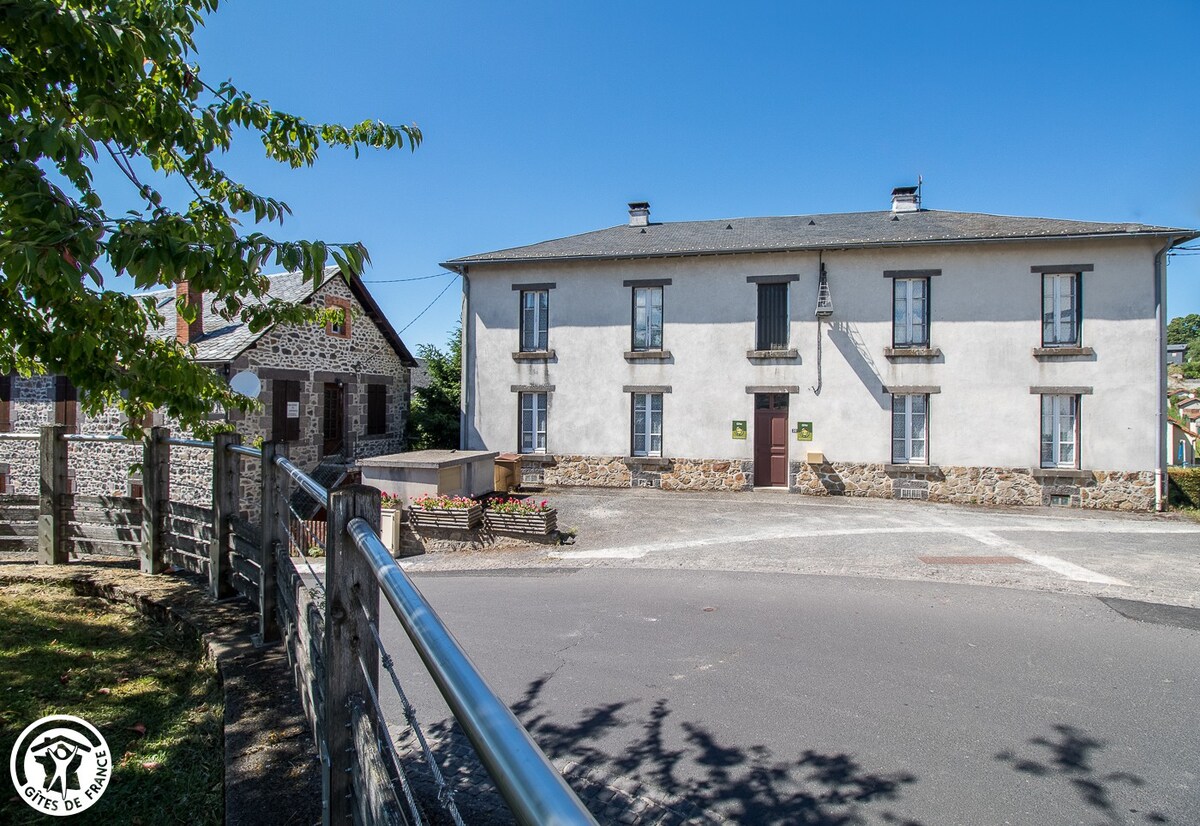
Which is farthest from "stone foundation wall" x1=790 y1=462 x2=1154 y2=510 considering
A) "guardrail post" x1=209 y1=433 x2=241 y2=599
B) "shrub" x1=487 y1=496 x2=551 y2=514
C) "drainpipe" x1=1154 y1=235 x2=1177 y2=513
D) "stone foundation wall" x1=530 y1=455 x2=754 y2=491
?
"guardrail post" x1=209 y1=433 x2=241 y2=599

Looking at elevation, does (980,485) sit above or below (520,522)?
above

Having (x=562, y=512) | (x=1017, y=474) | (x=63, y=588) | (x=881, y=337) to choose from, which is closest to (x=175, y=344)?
(x=63, y=588)

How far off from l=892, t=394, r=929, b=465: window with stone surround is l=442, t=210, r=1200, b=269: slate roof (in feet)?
12.9

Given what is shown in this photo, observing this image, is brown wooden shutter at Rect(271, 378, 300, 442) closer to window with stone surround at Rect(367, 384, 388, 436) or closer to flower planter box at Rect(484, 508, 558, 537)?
window with stone surround at Rect(367, 384, 388, 436)

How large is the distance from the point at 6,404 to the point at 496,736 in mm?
23847

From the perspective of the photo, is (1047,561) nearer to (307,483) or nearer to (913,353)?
(913,353)

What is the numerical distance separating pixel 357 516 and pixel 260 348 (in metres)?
16.7

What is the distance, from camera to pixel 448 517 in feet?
37.4

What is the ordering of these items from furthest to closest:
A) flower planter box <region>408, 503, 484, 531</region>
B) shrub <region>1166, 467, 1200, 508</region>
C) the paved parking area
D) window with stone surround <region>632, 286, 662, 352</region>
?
1. window with stone surround <region>632, 286, 662, 352</region>
2. shrub <region>1166, 467, 1200, 508</region>
3. flower planter box <region>408, 503, 484, 531</region>
4. the paved parking area

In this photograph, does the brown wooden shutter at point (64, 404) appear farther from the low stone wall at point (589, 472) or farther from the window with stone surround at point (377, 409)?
the low stone wall at point (589, 472)

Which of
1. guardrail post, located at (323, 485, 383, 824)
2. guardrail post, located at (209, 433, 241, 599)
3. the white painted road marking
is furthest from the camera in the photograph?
the white painted road marking

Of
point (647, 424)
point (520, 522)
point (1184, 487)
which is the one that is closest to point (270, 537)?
point (520, 522)

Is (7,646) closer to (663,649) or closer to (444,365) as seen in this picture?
(663,649)

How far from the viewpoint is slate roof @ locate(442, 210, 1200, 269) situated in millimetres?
15914
